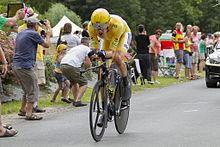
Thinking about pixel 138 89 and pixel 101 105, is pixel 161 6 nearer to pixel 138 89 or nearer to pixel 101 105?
pixel 138 89

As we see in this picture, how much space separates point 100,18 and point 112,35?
19.0 inches

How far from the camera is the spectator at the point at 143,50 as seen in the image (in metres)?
18.2

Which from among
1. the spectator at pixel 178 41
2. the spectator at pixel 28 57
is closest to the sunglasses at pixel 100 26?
the spectator at pixel 28 57

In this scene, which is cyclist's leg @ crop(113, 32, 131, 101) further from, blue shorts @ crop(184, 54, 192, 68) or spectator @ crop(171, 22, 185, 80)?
blue shorts @ crop(184, 54, 192, 68)

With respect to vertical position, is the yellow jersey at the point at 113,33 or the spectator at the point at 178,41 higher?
the yellow jersey at the point at 113,33

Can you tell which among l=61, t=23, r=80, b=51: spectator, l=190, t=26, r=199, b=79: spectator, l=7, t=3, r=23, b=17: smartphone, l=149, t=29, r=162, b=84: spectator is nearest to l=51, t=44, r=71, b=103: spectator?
l=61, t=23, r=80, b=51: spectator

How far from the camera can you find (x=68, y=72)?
12.1 metres

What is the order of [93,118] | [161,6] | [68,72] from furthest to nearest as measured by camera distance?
1. [161,6]
2. [68,72]
3. [93,118]

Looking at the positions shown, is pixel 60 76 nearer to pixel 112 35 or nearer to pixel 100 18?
pixel 112 35

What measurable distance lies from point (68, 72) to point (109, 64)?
4474 mm

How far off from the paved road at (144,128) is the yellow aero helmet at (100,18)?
1678 mm

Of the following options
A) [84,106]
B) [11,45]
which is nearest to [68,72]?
[84,106]

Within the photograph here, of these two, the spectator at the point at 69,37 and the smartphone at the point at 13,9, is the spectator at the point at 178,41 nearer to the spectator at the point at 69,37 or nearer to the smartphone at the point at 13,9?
the spectator at the point at 69,37

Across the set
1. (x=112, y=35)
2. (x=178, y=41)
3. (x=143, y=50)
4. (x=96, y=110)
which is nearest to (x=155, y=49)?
(x=178, y=41)
